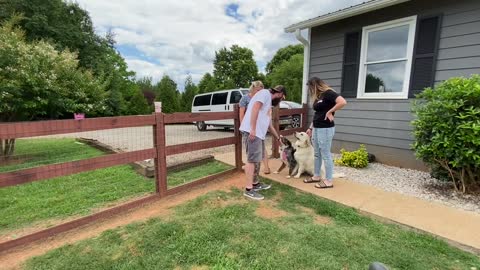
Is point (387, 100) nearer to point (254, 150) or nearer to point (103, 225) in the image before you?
point (254, 150)

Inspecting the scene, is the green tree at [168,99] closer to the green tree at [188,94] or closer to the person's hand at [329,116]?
the green tree at [188,94]

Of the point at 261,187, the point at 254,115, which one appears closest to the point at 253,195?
the point at 261,187

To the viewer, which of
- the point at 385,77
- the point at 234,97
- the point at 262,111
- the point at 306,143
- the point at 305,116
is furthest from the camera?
the point at 234,97

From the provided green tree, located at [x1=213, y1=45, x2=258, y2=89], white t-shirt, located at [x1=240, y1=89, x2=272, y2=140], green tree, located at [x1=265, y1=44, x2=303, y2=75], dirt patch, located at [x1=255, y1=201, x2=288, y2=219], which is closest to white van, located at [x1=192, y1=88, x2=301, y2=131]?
white t-shirt, located at [x1=240, y1=89, x2=272, y2=140]

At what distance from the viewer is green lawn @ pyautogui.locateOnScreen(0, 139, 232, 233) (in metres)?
3.13

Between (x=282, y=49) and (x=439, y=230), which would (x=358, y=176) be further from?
(x=282, y=49)

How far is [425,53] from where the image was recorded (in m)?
4.31

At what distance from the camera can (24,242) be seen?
91.9 inches

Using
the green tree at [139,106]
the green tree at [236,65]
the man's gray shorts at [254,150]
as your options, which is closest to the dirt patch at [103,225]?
the man's gray shorts at [254,150]

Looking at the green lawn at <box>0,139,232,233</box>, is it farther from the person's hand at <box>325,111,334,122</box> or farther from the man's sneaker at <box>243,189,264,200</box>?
the person's hand at <box>325,111,334,122</box>

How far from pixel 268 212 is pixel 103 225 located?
1717 mm

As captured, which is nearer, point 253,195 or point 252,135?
point 252,135

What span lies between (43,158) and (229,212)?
570cm

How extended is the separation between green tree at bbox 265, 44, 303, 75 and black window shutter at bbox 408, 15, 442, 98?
88.9 feet
